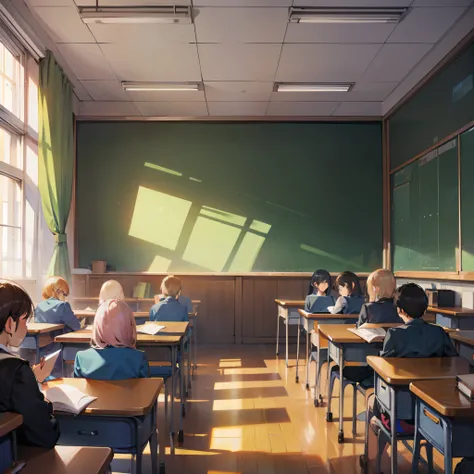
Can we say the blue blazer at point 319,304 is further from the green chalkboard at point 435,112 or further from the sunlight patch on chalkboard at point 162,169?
the sunlight patch on chalkboard at point 162,169

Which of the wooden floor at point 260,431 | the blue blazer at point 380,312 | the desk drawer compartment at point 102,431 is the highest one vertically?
the blue blazer at point 380,312

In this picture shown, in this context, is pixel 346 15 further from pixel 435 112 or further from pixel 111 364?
pixel 111 364

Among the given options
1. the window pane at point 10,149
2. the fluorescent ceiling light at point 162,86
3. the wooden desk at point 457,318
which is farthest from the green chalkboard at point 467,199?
the window pane at point 10,149

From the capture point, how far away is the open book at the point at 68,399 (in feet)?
5.72

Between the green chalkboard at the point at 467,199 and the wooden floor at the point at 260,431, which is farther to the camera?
the green chalkboard at the point at 467,199

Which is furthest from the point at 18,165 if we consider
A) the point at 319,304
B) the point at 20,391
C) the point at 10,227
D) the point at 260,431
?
the point at 20,391

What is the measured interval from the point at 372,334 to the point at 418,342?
0.59 m

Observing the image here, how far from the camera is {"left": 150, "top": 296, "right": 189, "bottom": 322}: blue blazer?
14.6 ft

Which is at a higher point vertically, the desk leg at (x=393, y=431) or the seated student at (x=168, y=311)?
the seated student at (x=168, y=311)

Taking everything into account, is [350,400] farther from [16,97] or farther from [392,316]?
[16,97]

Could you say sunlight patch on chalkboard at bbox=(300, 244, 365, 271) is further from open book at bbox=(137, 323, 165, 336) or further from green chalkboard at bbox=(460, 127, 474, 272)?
open book at bbox=(137, 323, 165, 336)

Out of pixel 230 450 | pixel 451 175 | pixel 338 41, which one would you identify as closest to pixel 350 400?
pixel 230 450

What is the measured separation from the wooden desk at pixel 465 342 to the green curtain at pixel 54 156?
431 centimetres

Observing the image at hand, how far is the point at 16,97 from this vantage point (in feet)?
18.4
